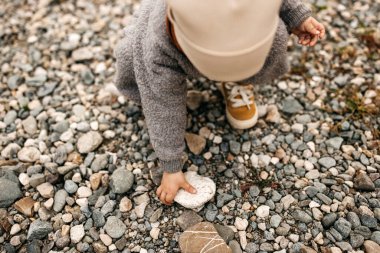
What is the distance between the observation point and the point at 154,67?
166 centimetres

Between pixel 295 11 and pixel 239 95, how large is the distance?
519 mm

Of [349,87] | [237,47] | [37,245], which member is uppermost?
[237,47]

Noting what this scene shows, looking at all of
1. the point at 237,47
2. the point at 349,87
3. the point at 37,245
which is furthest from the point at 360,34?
the point at 37,245

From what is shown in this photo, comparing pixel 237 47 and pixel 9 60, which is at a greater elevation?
pixel 237 47

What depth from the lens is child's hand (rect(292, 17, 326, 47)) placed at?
1.85 metres

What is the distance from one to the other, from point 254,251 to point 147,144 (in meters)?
0.75

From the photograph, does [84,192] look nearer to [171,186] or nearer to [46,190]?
[46,190]

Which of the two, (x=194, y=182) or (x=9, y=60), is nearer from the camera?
(x=194, y=182)

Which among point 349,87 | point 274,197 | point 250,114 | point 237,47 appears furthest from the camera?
point 349,87

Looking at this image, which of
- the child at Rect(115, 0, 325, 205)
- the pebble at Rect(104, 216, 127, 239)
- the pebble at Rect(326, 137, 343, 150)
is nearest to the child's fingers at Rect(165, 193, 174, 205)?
the child at Rect(115, 0, 325, 205)

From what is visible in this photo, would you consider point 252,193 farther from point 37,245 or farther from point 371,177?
point 37,245

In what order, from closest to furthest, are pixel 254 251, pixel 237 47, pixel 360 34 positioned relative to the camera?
pixel 237 47, pixel 254 251, pixel 360 34

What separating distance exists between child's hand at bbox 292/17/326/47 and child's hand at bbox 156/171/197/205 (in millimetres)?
835

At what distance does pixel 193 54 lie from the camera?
1.37 metres
